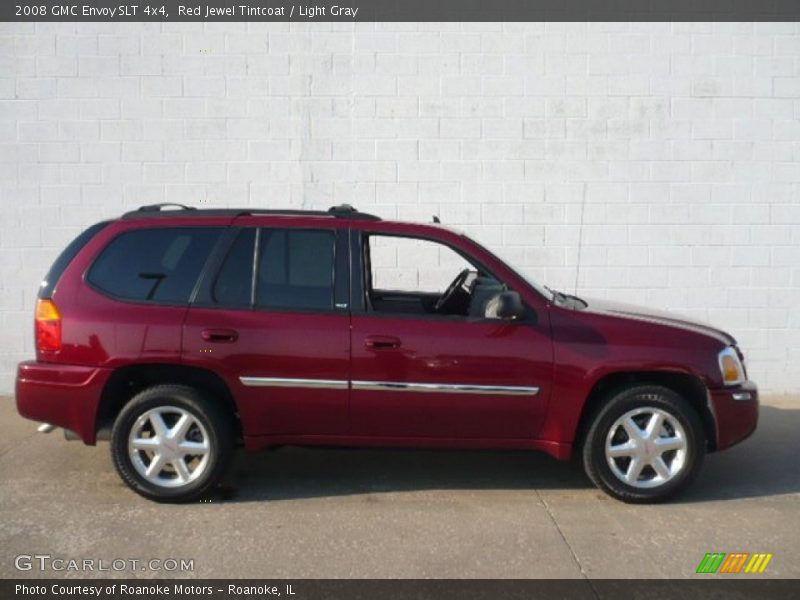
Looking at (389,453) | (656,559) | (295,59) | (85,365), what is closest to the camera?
(656,559)

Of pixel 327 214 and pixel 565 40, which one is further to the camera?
pixel 565 40

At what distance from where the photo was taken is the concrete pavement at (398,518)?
4.16 meters

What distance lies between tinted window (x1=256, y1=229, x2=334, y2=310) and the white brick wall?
106 inches

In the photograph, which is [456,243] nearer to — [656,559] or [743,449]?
[656,559]

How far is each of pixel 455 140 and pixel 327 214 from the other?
2.84 metres

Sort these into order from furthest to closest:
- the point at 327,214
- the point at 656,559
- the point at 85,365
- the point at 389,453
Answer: the point at 389,453
the point at 327,214
the point at 85,365
the point at 656,559

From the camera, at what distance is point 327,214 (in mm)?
5188

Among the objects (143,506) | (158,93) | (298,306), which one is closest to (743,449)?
(298,306)

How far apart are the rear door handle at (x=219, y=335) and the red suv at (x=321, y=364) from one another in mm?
12

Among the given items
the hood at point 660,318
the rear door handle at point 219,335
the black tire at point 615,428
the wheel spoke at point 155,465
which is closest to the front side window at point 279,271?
the rear door handle at point 219,335

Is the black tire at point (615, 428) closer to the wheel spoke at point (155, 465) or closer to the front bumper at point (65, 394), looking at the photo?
the wheel spoke at point (155, 465)

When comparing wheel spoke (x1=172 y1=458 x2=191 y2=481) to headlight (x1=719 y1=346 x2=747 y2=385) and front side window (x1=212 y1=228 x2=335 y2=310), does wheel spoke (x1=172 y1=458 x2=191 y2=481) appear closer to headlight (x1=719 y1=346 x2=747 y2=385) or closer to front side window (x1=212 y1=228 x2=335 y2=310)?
front side window (x1=212 y1=228 x2=335 y2=310)

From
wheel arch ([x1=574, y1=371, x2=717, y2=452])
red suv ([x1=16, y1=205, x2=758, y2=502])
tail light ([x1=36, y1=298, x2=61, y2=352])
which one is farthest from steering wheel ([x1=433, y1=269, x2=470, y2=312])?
tail light ([x1=36, y1=298, x2=61, y2=352])
